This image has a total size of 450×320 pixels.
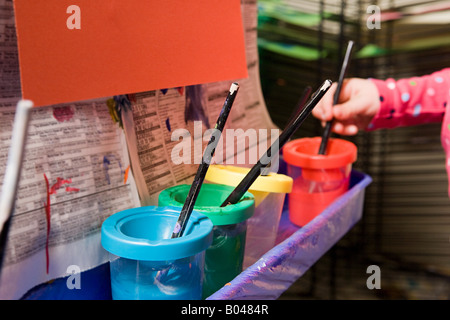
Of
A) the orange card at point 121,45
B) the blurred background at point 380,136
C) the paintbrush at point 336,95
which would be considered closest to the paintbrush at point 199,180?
the orange card at point 121,45

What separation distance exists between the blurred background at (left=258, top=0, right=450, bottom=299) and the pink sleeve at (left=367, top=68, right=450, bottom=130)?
0.18 metres

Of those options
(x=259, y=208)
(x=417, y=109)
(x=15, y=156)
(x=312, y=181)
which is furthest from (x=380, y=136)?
(x=15, y=156)

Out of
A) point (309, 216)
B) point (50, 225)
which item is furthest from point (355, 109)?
point (50, 225)

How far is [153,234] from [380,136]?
0.93 metres

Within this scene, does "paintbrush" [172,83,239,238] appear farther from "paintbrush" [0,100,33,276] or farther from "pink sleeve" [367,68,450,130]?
"pink sleeve" [367,68,450,130]

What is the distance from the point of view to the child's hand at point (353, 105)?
0.84 meters

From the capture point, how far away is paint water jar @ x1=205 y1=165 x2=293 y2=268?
624 millimetres

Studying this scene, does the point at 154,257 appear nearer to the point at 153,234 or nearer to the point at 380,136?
the point at 153,234

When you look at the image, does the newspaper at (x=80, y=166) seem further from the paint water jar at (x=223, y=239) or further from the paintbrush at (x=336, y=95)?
the paintbrush at (x=336, y=95)

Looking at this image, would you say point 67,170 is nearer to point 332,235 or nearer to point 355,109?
point 332,235

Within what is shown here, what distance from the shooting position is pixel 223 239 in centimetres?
56

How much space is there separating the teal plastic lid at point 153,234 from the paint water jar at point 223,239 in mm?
34

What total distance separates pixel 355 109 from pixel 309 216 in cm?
25

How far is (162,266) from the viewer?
45 cm
